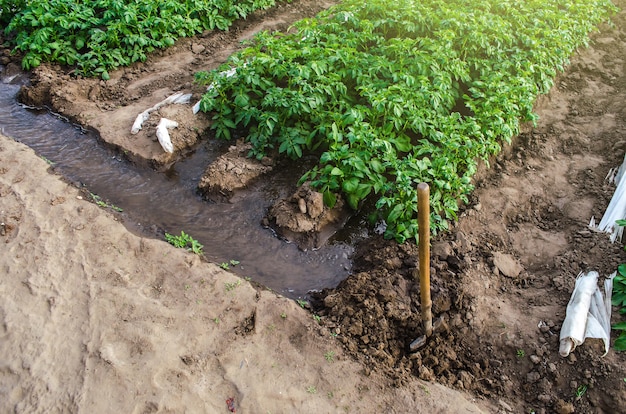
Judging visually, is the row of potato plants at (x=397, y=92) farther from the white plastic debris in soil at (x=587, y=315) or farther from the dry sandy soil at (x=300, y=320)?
the white plastic debris in soil at (x=587, y=315)

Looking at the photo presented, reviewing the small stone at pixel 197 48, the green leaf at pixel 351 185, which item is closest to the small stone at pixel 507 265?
the green leaf at pixel 351 185

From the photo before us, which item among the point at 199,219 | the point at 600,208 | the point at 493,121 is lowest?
the point at 199,219

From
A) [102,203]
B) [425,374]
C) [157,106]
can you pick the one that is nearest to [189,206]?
[102,203]

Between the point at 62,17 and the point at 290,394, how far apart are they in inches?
258

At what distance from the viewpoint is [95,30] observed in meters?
7.11

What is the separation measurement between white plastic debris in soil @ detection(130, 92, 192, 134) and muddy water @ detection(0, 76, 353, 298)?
1.37 ft

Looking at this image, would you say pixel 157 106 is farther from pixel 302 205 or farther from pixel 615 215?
pixel 615 215

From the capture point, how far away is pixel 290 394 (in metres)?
3.35

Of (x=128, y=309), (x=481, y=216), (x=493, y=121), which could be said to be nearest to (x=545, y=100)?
(x=493, y=121)

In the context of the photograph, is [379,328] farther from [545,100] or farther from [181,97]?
[545,100]

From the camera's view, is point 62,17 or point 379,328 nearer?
point 379,328

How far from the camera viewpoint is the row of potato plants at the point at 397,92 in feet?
15.7

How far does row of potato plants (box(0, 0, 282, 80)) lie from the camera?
7.02 meters

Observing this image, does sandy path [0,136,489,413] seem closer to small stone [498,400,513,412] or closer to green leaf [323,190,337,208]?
small stone [498,400,513,412]
